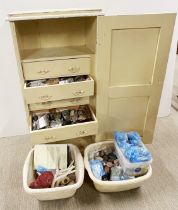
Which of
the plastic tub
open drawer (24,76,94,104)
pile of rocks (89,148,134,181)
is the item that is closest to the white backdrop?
open drawer (24,76,94,104)

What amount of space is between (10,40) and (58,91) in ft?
2.03

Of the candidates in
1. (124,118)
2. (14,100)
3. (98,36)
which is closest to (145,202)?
(124,118)

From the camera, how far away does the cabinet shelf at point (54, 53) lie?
46.9 inches

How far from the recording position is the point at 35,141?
1.23m

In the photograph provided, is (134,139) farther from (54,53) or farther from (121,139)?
(54,53)

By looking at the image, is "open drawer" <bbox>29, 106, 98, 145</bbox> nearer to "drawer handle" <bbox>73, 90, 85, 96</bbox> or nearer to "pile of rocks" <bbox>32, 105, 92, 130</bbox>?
"pile of rocks" <bbox>32, 105, 92, 130</bbox>

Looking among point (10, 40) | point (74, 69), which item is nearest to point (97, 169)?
point (74, 69)

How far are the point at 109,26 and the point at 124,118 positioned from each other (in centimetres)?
Answer: 68

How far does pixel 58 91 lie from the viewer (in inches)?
48.0

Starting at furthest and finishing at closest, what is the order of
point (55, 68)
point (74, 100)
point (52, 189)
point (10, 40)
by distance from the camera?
point (10, 40), point (74, 100), point (55, 68), point (52, 189)

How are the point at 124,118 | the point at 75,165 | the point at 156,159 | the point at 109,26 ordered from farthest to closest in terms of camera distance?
the point at 156,159 < the point at 124,118 < the point at 75,165 < the point at 109,26

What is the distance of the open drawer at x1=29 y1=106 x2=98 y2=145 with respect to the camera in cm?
122

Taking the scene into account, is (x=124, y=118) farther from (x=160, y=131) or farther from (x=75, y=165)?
(x=160, y=131)

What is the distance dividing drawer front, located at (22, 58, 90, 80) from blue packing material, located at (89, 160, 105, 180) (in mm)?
613
